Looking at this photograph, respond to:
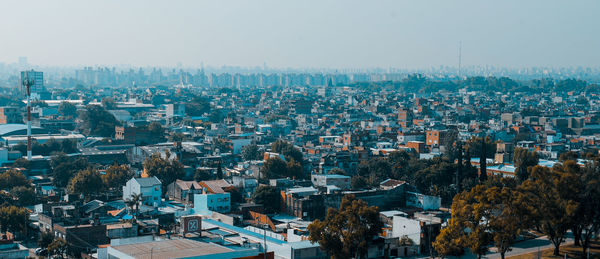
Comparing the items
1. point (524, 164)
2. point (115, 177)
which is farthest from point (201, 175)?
point (524, 164)

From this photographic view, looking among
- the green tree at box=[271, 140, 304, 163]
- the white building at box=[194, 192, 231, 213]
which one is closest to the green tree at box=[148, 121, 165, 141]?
the green tree at box=[271, 140, 304, 163]

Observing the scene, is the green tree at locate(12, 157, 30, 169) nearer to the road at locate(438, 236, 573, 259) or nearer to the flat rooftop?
the flat rooftop

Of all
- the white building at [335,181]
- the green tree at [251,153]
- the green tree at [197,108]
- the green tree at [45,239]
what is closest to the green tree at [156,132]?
the green tree at [251,153]

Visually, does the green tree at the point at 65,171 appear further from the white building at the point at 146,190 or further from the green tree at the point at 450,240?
the green tree at the point at 450,240

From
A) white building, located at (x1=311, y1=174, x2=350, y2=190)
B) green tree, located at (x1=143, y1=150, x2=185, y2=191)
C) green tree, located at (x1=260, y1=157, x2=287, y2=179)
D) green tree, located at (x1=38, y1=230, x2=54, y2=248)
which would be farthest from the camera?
green tree, located at (x1=260, y1=157, x2=287, y2=179)

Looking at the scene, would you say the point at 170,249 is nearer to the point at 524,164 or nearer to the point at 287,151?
the point at 524,164

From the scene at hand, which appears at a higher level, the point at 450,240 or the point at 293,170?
the point at 450,240

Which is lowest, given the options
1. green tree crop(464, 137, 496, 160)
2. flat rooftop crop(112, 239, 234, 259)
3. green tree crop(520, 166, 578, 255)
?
green tree crop(464, 137, 496, 160)
